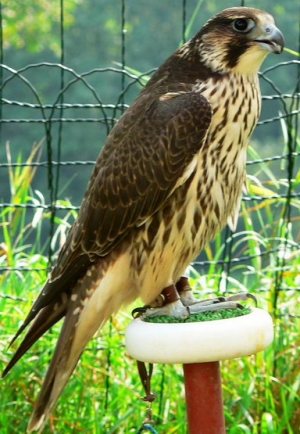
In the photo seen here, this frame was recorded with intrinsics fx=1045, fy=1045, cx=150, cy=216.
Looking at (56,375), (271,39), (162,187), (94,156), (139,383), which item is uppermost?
(271,39)

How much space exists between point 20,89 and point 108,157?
1892 centimetres

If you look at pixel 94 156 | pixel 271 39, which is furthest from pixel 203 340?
pixel 94 156

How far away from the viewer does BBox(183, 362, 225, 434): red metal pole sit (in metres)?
2.79

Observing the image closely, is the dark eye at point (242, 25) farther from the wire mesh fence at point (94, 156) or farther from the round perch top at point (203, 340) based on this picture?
the round perch top at point (203, 340)

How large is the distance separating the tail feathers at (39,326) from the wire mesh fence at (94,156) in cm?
84

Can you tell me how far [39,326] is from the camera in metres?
3.28

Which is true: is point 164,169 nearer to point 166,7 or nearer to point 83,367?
point 83,367

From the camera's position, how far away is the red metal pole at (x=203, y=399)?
279 cm

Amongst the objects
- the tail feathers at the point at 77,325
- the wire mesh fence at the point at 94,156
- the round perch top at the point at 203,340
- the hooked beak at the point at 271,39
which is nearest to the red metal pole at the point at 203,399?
the round perch top at the point at 203,340

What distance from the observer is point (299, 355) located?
4039mm

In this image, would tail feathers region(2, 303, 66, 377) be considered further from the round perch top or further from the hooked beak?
the hooked beak

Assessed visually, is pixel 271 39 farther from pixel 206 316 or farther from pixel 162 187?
pixel 206 316

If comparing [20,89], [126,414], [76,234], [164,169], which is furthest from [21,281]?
[20,89]

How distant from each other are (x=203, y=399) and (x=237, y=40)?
1.14 meters
